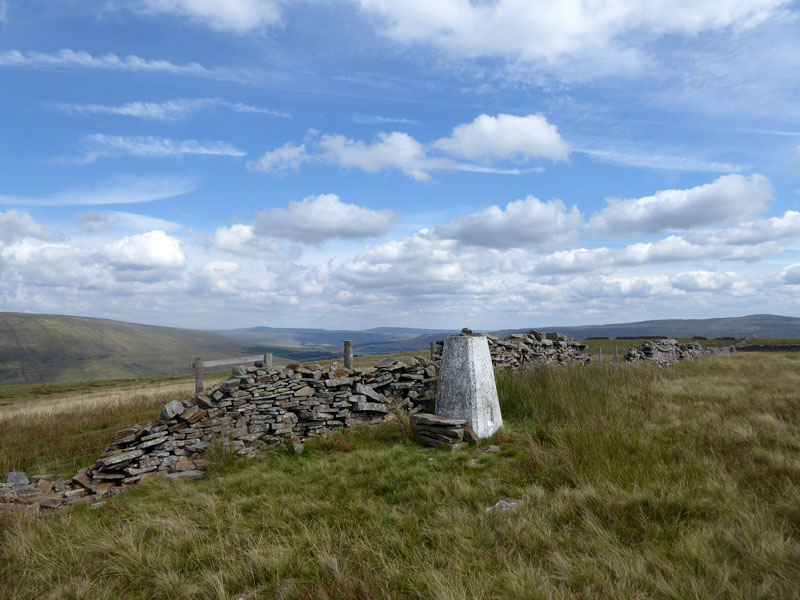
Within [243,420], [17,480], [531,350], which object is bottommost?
[17,480]

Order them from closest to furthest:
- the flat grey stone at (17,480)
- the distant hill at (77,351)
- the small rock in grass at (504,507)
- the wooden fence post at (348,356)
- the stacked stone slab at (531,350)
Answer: the small rock in grass at (504,507)
the flat grey stone at (17,480)
the wooden fence post at (348,356)
the stacked stone slab at (531,350)
the distant hill at (77,351)

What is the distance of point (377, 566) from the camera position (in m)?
3.29

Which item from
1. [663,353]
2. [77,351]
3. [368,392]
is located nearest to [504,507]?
[368,392]

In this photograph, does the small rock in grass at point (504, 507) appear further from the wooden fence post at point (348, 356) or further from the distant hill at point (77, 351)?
the distant hill at point (77, 351)

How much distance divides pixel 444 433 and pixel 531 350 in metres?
6.83

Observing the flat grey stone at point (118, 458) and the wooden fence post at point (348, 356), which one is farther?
the wooden fence post at point (348, 356)

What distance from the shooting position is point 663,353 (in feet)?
73.2

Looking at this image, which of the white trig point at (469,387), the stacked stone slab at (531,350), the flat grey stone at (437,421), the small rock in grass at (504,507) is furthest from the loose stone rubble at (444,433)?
the stacked stone slab at (531,350)

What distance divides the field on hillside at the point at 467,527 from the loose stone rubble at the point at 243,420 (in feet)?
3.12

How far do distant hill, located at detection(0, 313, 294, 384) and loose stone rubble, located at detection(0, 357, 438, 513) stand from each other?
426 feet

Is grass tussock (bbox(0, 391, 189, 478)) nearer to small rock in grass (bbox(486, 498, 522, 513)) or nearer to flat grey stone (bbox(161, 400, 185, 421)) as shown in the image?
flat grey stone (bbox(161, 400, 185, 421))

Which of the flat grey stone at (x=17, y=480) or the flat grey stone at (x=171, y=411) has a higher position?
the flat grey stone at (x=171, y=411)

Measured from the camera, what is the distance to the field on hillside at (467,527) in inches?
116

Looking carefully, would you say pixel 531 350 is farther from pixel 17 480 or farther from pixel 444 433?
pixel 17 480
